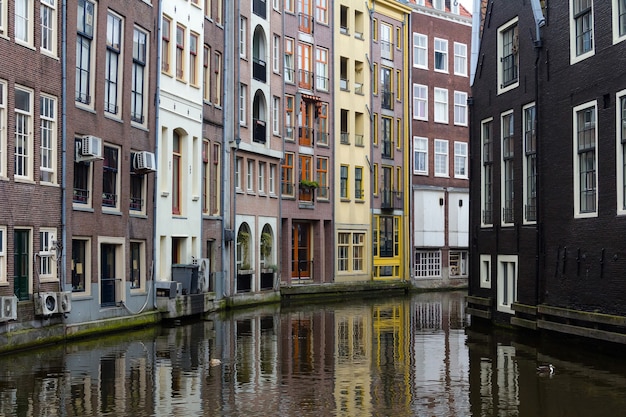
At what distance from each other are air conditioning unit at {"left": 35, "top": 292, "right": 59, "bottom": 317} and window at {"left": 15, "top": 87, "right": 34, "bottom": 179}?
9.77 ft

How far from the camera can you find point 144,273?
3259cm

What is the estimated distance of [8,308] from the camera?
73.5ft

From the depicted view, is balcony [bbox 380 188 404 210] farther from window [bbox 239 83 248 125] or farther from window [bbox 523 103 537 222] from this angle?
window [bbox 523 103 537 222]

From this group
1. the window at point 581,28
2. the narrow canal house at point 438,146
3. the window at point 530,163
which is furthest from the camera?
the narrow canal house at point 438,146

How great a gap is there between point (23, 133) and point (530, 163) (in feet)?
48.4

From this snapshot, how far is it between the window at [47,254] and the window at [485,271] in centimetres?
1419

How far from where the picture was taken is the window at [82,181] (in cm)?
2792

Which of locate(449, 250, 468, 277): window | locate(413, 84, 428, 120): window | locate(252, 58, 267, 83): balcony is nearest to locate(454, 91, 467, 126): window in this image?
locate(413, 84, 428, 120): window

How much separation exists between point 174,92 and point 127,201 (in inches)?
252

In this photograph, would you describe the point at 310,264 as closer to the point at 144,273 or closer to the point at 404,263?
the point at 404,263

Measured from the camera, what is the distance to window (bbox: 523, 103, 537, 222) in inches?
1156

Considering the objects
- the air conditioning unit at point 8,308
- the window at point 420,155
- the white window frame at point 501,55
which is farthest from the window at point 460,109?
Result: the air conditioning unit at point 8,308

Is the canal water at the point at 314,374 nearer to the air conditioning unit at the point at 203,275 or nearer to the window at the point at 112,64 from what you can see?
the air conditioning unit at the point at 203,275

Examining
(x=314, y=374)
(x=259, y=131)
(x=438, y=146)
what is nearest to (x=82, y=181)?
(x=314, y=374)
